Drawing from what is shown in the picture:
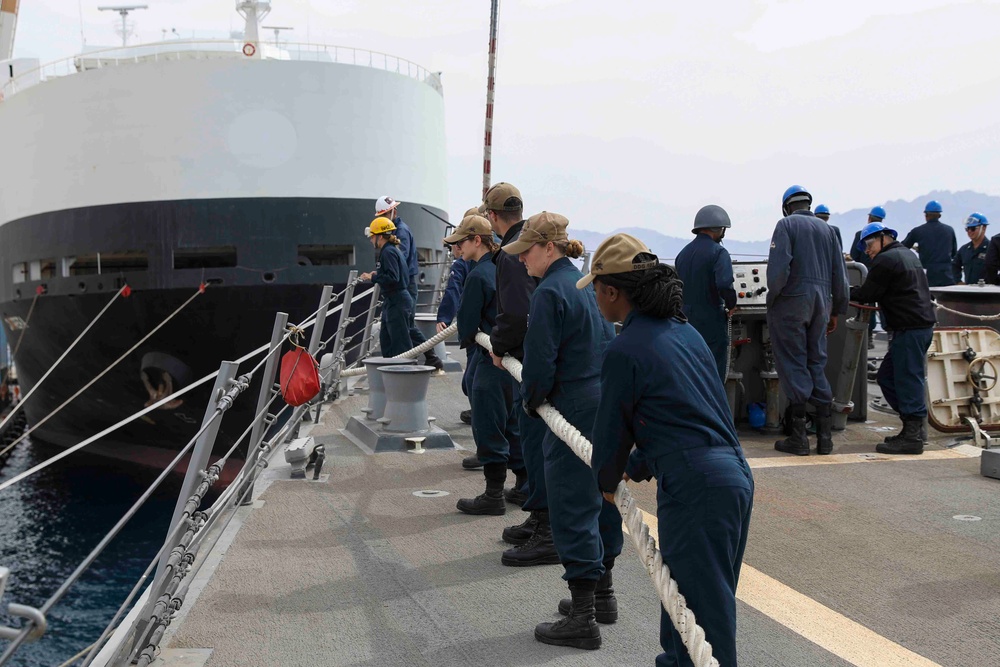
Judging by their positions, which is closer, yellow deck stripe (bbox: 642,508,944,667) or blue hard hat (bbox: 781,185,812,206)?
yellow deck stripe (bbox: 642,508,944,667)

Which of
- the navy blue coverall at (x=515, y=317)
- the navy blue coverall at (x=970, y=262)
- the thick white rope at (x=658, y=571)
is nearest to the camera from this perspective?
the thick white rope at (x=658, y=571)

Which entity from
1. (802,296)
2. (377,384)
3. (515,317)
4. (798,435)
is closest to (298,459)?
(377,384)

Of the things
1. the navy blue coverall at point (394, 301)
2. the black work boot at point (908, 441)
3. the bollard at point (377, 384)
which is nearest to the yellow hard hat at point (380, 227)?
the navy blue coverall at point (394, 301)

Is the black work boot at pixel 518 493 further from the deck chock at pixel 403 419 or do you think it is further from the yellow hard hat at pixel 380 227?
the yellow hard hat at pixel 380 227

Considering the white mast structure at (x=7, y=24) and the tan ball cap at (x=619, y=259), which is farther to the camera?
the white mast structure at (x=7, y=24)

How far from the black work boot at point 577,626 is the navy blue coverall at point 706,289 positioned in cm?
309

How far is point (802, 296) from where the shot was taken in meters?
6.01

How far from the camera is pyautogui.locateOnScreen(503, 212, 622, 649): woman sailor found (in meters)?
3.23

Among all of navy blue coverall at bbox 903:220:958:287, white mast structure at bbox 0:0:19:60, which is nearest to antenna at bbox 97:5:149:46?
white mast structure at bbox 0:0:19:60

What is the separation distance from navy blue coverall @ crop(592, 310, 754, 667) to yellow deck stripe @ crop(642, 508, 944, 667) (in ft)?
3.02

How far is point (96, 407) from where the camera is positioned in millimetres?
14266

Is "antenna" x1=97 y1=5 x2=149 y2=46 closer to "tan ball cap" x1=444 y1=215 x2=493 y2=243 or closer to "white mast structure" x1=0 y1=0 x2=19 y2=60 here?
"white mast structure" x1=0 y1=0 x2=19 y2=60

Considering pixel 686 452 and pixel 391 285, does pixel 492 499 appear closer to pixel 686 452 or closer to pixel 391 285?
pixel 686 452

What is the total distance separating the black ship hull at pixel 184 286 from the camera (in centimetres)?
1262
